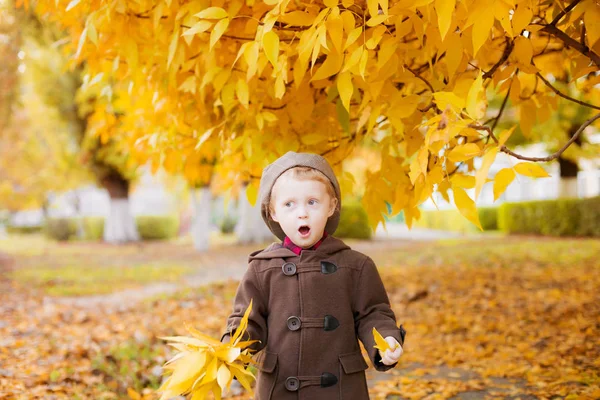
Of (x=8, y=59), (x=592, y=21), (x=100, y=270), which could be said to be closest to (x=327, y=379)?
(x=592, y=21)

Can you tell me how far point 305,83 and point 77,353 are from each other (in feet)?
10.5

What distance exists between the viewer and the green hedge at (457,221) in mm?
21844

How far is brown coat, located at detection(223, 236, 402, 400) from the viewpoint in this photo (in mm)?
2037

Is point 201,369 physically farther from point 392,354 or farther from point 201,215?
point 201,215

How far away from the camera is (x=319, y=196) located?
2096 mm

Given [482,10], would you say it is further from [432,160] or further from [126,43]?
[126,43]

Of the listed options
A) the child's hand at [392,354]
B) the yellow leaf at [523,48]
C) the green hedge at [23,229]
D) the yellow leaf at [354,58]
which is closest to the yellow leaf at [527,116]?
the yellow leaf at [523,48]

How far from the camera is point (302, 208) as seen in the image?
6.78 feet

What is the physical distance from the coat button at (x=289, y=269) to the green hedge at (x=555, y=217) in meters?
13.4

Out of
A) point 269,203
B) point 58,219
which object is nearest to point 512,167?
point 269,203

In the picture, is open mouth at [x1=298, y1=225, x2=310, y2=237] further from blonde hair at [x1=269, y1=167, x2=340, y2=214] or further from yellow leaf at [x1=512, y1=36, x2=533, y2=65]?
yellow leaf at [x1=512, y1=36, x2=533, y2=65]

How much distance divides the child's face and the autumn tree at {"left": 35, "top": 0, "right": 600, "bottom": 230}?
1.15 feet

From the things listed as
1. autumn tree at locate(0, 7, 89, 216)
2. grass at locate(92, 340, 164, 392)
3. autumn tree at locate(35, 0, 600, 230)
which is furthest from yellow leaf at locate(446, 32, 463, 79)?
autumn tree at locate(0, 7, 89, 216)

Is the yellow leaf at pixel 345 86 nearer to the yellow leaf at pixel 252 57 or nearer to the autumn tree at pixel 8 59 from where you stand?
the yellow leaf at pixel 252 57
